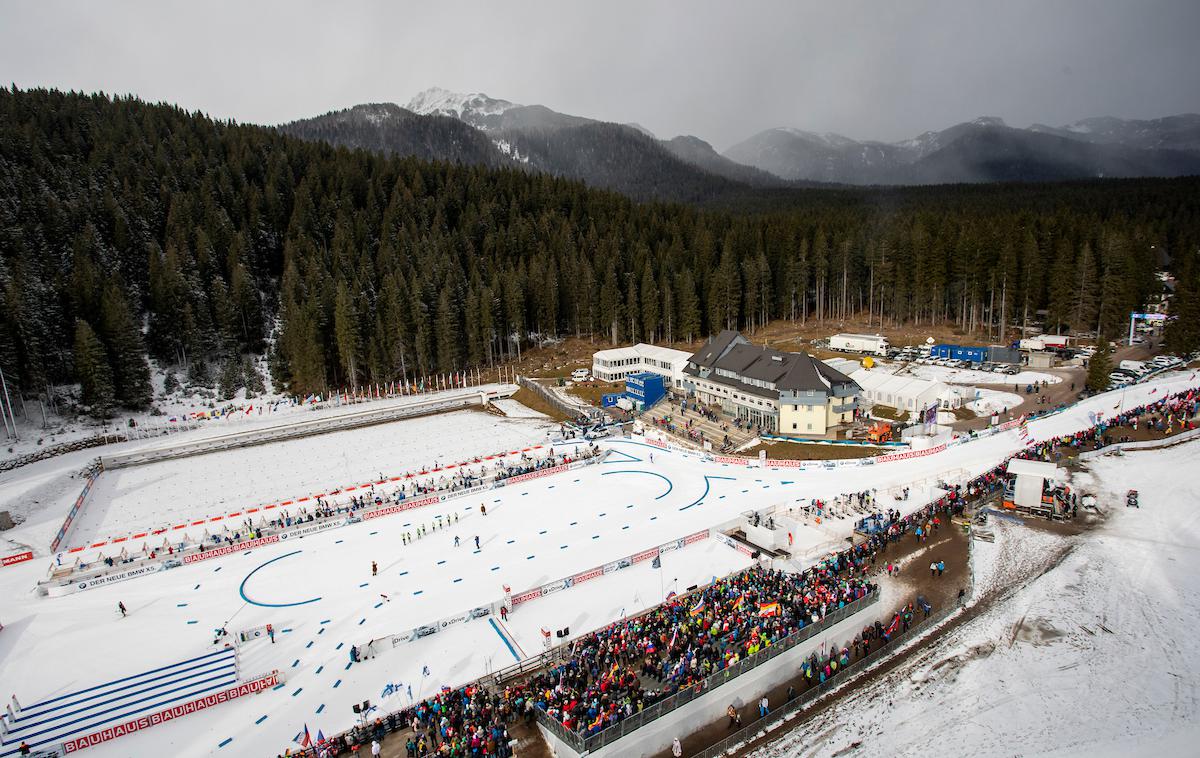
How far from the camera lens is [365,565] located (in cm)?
2902

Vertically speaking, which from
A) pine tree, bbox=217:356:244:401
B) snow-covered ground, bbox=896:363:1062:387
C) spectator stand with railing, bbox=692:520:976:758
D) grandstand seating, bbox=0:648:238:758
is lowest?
spectator stand with railing, bbox=692:520:976:758

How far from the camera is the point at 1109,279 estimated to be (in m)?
57.2

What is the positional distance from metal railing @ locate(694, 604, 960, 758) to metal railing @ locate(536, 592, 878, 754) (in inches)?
50.8

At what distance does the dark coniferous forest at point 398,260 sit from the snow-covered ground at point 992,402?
62.3 feet

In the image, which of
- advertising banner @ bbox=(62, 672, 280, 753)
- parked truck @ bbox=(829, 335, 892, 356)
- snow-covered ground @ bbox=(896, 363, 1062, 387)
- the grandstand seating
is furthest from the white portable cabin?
the grandstand seating

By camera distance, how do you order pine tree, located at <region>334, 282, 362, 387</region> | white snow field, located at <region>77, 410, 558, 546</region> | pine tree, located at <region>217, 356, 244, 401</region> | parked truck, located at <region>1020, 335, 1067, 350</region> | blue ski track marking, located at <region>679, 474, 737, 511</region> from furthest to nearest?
pine tree, located at <region>334, 282, 362, 387</region>, pine tree, located at <region>217, 356, 244, 401</region>, parked truck, located at <region>1020, 335, 1067, 350</region>, white snow field, located at <region>77, 410, 558, 546</region>, blue ski track marking, located at <region>679, 474, 737, 511</region>

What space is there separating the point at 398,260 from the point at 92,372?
120 feet

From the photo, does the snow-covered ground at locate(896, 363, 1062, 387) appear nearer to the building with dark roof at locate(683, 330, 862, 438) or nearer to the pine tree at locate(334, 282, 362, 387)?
the building with dark roof at locate(683, 330, 862, 438)

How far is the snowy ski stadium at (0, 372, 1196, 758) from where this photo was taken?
19.9 metres

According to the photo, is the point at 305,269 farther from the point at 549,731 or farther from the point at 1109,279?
the point at 1109,279

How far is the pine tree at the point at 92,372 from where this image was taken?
52.2 m

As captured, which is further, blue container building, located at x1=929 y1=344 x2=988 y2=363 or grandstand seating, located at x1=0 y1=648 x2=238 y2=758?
blue container building, located at x1=929 y1=344 x2=988 y2=363

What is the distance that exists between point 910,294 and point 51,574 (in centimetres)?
7863

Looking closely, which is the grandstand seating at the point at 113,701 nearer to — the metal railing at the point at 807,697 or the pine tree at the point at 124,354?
the metal railing at the point at 807,697
